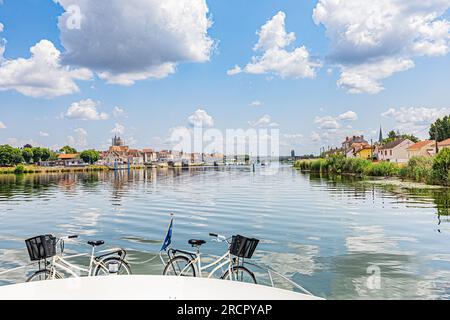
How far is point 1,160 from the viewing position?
115000mm

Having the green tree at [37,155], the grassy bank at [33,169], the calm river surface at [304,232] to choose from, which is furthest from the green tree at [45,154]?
the calm river surface at [304,232]

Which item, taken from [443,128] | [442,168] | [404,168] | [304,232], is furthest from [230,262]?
[443,128]

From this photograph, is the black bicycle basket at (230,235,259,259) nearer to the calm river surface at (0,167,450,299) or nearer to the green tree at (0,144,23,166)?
the calm river surface at (0,167,450,299)

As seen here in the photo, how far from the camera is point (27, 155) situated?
130 meters

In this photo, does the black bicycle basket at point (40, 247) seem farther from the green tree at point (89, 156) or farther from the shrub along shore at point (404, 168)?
the green tree at point (89, 156)

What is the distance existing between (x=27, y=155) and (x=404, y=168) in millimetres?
121430

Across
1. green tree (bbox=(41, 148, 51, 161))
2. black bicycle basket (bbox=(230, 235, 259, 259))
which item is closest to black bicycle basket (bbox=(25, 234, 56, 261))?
black bicycle basket (bbox=(230, 235, 259, 259))

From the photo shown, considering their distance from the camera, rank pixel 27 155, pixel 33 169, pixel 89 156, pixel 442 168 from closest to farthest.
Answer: pixel 442 168 → pixel 33 169 → pixel 27 155 → pixel 89 156

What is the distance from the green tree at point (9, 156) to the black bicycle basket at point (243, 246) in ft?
418

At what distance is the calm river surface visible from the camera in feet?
30.0

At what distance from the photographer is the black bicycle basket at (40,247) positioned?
582 centimetres

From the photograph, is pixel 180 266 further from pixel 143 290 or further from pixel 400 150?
pixel 400 150
